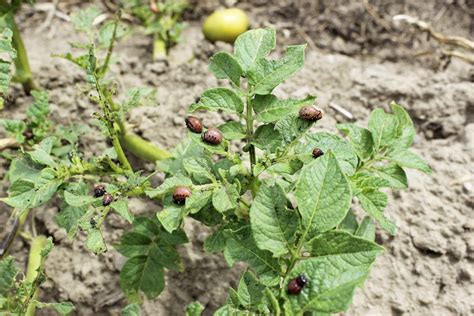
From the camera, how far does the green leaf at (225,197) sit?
5.28 feet

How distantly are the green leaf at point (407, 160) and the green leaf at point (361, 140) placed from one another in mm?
69

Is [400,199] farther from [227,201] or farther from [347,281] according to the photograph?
[347,281]

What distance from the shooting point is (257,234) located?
152 centimetres

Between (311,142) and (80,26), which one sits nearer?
(311,142)

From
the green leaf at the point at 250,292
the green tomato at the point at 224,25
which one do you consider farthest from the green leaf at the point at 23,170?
the green tomato at the point at 224,25

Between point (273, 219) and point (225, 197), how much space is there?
163 mm

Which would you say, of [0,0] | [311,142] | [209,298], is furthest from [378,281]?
[0,0]

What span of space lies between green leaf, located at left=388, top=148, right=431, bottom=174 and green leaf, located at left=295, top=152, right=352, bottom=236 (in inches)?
20.3

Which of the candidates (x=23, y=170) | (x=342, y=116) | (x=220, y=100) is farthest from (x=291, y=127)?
(x=342, y=116)

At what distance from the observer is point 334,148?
5.56 ft

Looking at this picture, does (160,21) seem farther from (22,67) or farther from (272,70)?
(272,70)

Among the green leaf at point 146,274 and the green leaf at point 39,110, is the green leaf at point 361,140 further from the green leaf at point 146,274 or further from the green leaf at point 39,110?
the green leaf at point 39,110

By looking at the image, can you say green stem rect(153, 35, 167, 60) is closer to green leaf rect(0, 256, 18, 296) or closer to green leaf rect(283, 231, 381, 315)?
A: green leaf rect(0, 256, 18, 296)

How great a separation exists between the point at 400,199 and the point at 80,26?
1376 mm
